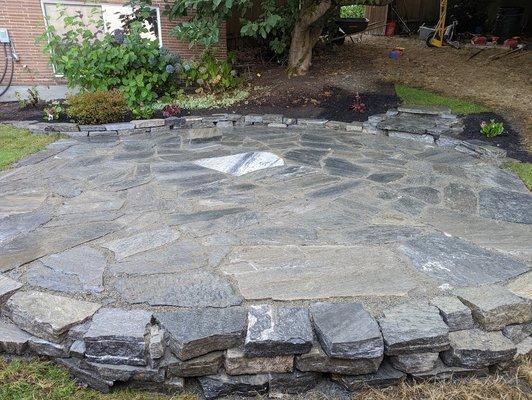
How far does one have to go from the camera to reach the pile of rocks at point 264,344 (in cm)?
191

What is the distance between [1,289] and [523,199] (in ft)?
12.4

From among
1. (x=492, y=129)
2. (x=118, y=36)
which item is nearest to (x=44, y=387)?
(x=492, y=129)

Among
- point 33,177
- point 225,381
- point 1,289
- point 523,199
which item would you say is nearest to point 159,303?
point 225,381

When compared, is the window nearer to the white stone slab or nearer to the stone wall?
the white stone slab

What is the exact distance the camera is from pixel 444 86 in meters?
7.02

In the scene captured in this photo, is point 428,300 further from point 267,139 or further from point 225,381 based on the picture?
point 267,139

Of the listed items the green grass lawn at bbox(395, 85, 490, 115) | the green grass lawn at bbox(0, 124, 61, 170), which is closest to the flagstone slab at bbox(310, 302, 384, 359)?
the green grass lawn at bbox(0, 124, 61, 170)

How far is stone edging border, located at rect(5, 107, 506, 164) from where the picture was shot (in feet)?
17.1

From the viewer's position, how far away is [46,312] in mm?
2066

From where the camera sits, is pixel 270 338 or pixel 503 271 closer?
pixel 270 338

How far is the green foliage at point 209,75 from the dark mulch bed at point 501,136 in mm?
3730

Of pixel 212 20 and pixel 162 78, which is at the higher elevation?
pixel 212 20

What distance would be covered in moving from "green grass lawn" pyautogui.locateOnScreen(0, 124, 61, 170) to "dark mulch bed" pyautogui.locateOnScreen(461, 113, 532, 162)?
4.92 metres

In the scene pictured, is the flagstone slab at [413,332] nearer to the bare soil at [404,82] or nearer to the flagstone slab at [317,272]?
the flagstone slab at [317,272]
